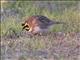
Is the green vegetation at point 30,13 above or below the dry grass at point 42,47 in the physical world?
above

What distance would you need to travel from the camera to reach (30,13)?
12016 millimetres

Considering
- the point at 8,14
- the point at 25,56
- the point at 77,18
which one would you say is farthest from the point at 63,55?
the point at 8,14

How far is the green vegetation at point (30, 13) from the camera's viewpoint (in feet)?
34.0

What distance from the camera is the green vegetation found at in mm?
10375

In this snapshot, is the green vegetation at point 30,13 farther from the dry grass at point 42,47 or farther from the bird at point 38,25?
the dry grass at point 42,47

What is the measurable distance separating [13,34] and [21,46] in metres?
0.78

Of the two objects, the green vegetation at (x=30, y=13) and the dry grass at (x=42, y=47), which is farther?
the green vegetation at (x=30, y=13)

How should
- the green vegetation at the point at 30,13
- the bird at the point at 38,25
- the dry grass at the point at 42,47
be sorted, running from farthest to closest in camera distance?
the green vegetation at the point at 30,13 → the bird at the point at 38,25 → the dry grass at the point at 42,47

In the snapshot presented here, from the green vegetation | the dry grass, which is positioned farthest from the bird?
the green vegetation

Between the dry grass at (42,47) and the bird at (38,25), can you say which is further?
the bird at (38,25)

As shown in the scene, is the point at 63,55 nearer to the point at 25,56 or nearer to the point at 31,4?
the point at 25,56

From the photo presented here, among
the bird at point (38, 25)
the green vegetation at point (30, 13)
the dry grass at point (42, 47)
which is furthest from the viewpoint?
the green vegetation at point (30, 13)

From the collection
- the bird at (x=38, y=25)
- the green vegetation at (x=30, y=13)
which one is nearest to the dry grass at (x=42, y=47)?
the bird at (x=38, y=25)

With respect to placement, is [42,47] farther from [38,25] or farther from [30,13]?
[30,13]
